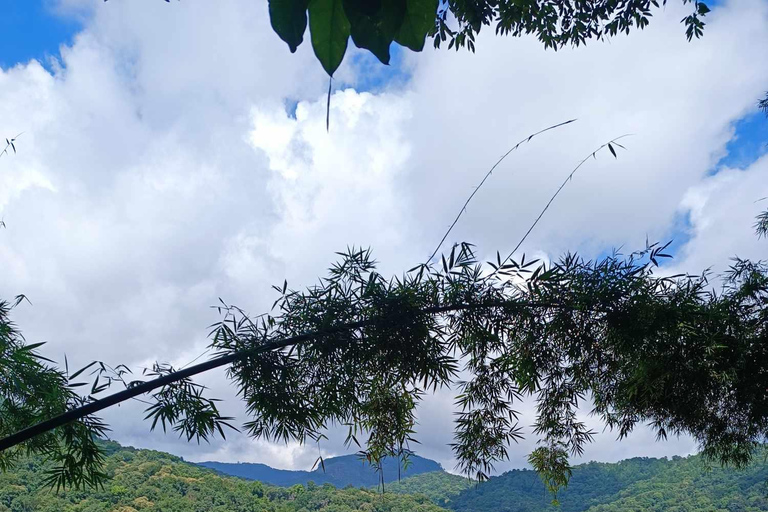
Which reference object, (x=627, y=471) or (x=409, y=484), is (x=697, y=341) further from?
(x=627, y=471)

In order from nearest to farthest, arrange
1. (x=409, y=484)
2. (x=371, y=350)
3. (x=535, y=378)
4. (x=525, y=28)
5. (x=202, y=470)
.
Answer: (x=371, y=350) → (x=535, y=378) → (x=525, y=28) → (x=409, y=484) → (x=202, y=470)

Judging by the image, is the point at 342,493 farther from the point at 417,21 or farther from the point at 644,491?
the point at 417,21

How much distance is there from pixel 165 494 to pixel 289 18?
14020 millimetres

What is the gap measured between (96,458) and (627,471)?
1532 centimetres

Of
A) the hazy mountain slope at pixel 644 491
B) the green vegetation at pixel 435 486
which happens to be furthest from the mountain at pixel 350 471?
the hazy mountain slope at pixel 644 491

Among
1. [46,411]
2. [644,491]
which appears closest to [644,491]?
[644,491]

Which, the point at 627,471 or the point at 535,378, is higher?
the point at 627,471

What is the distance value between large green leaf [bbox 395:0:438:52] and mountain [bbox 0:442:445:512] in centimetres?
1030

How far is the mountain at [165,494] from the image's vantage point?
11.1 metres

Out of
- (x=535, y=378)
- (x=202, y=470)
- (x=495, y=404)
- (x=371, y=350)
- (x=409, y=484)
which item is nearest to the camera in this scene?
(x=371, y=350)

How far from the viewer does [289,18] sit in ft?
1.24

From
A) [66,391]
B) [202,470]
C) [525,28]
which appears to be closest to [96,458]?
[66,391]

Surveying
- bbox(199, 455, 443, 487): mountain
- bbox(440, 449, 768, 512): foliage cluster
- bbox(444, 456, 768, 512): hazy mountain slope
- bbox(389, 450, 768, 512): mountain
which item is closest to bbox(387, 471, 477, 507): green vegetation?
bbox(389, 450, 768, 512): mountain

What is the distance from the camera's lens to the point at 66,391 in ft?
7.92
